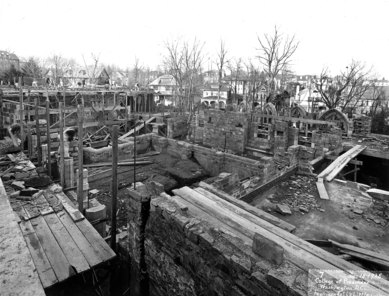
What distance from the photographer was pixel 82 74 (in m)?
55.9

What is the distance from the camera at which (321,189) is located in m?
8.15

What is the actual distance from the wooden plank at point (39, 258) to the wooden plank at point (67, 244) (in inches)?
13.9

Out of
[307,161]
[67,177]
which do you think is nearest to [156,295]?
[67,177]

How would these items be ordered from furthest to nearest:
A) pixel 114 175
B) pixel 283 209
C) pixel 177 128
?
pixel 177 128
pixel 283 209
pixel 114 175

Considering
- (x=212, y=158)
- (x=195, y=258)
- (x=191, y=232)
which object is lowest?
(x=212, y=158)

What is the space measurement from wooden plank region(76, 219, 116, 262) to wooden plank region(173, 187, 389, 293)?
1929mm

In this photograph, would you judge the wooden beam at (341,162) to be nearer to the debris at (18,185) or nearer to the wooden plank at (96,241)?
the wooden plank at (96,241)

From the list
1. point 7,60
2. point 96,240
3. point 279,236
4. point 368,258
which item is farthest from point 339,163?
point 7,60

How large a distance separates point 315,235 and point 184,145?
9674mm

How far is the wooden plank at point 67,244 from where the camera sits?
217 inches

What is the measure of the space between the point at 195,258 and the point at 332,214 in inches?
167

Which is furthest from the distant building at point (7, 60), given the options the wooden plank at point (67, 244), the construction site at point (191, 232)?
the wooden plank at point (67, 244)

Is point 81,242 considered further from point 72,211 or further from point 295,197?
point 295,197

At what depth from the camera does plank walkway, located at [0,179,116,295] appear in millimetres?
5379
